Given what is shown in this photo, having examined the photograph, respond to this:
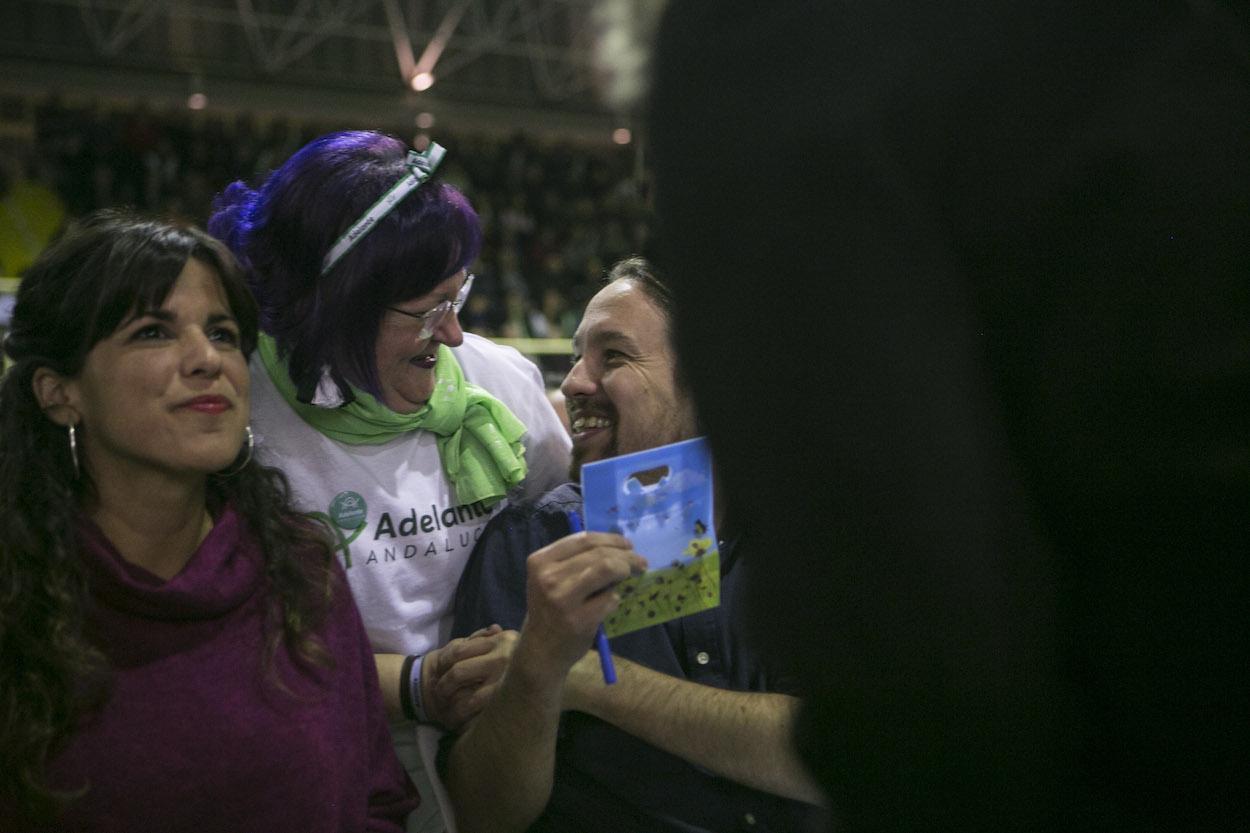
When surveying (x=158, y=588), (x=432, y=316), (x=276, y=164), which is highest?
(x=276, y=164)

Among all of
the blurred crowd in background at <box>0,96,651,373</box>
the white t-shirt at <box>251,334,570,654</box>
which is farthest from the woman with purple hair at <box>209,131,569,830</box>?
the blurred crowd in background at <box>0,96,651,373</box>

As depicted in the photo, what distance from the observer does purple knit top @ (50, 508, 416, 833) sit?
1.43 m

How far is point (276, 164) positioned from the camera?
23.0 feet

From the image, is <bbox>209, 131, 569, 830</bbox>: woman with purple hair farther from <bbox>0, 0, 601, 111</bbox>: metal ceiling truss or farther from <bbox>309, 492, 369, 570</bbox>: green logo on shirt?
<bbox>0, 0, 601, 111</bbox>: metal ceiling truss

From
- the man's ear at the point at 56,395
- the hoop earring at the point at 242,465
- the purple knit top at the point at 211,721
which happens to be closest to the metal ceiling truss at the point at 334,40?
the hoop earring at the point at 242,465

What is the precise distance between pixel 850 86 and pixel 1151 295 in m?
0.14

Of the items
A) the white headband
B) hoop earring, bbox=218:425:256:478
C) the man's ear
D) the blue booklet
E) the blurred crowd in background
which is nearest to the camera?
the blue booklet

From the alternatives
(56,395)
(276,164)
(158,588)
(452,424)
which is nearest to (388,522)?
(452,424)

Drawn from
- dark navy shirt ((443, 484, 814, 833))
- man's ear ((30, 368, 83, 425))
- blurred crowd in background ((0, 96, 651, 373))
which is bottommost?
dark navy shirt ((443, 484, 814, 833))

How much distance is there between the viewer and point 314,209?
1855mm

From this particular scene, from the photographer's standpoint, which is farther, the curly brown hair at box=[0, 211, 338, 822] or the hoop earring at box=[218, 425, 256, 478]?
the hoop earring at box=[218, 425, 256, 478]

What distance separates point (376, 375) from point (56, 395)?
493 millimetres

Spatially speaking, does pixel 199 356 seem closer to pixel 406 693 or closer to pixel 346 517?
pixel 346 517

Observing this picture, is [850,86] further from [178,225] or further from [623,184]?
[623,184]
